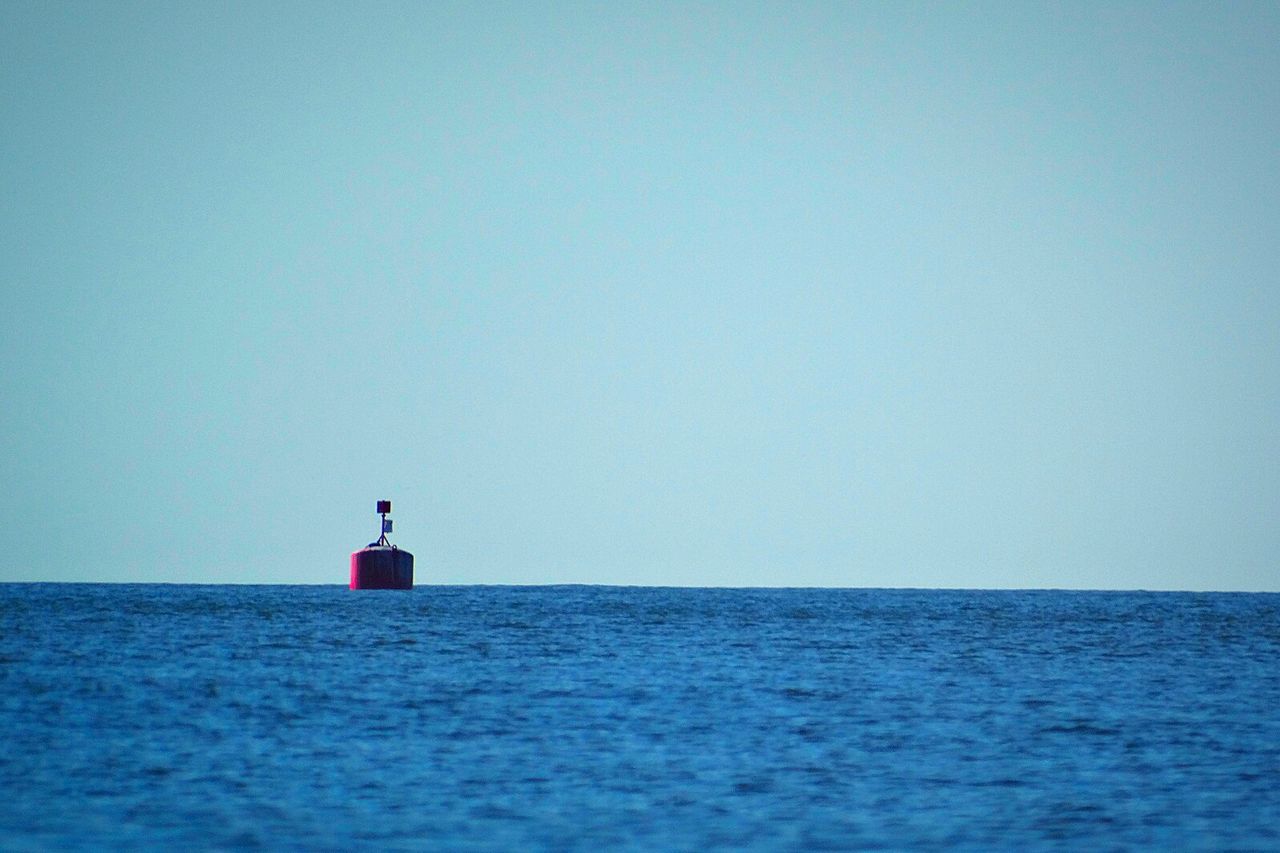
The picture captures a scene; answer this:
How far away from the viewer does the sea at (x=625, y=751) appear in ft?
67.8

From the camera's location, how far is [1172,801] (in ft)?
76.7

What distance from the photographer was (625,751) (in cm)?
2847

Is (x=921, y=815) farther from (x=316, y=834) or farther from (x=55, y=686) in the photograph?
(x=55, y=686)

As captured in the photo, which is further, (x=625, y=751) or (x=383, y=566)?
(x=383, y=566)

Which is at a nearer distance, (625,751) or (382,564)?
→ (625,751)

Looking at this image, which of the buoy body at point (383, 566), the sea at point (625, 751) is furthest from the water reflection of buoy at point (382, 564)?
the sea at point (625, 751)

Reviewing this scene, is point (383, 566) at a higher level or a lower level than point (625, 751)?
higher

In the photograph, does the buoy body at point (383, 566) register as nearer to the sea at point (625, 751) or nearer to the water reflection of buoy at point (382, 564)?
the water reflection of buoy at point (382, 564)

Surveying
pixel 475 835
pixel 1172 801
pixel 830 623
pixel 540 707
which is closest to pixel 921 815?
pixel 1172 801

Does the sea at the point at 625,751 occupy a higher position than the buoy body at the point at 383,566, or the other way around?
the buoy body at the point at 383,566

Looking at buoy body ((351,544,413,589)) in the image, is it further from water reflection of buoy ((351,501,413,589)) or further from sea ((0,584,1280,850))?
sea ((0,584,1280,850))

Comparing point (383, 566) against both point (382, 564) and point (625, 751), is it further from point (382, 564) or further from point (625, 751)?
point (625, 751)

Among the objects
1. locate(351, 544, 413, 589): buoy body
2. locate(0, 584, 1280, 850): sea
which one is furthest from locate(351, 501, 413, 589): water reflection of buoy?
locate(0, 584, 1280, 850): sea

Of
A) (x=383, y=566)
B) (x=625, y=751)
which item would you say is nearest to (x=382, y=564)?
(x=383, y=566)
